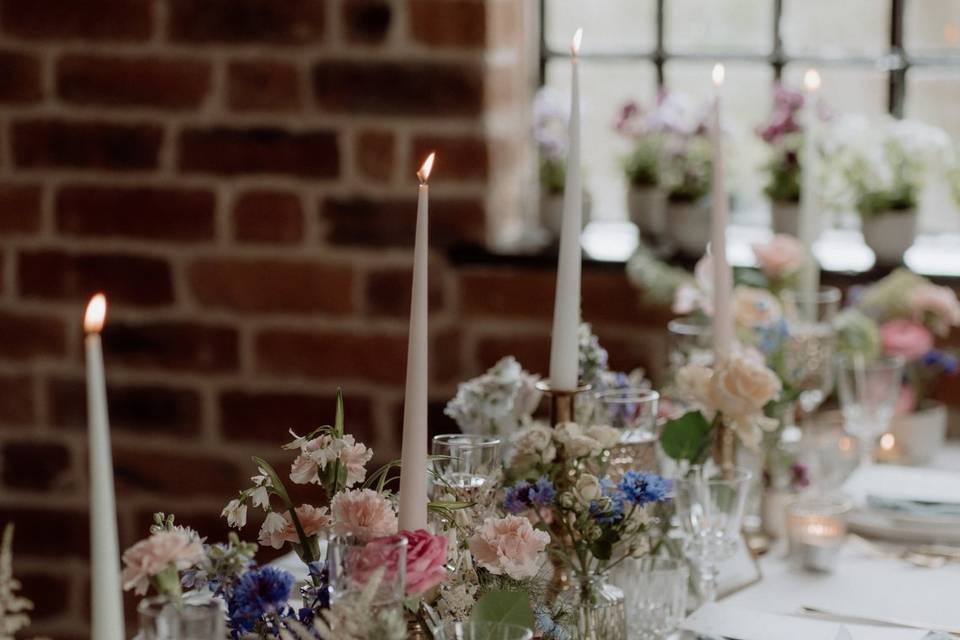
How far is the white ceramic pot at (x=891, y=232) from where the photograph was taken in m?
2.24

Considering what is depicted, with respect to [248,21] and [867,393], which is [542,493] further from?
[248,21]

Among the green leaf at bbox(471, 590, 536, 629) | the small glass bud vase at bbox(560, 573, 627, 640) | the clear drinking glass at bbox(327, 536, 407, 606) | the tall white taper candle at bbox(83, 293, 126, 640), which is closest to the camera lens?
the tall white taper candle at bbox(83, 293, 126, 640)

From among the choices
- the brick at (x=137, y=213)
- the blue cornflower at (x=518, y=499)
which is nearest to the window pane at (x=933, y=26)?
the brick at (x=137, y=213)

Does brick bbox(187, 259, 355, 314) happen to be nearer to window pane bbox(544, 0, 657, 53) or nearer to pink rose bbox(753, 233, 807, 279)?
window pane bbox(544, 0, 657, 53)

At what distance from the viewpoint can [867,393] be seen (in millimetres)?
1858

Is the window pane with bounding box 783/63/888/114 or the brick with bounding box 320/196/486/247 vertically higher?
the window pane with bounding box 783/63/888/114

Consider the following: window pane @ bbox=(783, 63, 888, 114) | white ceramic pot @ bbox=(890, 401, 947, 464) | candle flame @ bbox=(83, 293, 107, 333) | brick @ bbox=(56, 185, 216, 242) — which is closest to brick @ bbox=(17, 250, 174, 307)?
brick @ bbox=(56, 185, 216, 242)

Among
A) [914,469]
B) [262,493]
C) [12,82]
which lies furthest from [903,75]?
[262,493]

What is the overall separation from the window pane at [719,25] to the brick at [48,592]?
1.38m

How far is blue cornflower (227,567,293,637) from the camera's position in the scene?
3.03 feet

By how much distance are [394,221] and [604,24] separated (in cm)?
50

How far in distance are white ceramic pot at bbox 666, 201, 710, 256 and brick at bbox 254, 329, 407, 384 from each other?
0.47m

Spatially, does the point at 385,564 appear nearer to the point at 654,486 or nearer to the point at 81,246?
the point at 654,486

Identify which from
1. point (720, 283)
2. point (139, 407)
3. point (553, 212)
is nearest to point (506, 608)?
point (720, 283)
